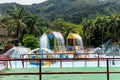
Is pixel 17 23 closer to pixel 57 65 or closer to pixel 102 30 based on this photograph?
pixel 102 30

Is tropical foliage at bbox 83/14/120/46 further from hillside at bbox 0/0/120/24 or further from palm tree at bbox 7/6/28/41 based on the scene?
hillside at bbox 0/0/120/24

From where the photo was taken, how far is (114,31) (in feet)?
220

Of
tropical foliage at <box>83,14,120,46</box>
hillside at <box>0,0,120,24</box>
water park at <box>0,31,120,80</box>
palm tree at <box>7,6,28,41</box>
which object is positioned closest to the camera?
water park at <box>0,31,120,80</box>

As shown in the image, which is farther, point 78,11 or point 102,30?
point 78,11

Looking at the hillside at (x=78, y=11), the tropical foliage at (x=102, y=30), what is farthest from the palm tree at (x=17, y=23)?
the hillside at (x=78, y=11)

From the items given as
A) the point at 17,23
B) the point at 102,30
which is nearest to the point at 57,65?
the point at 17,23

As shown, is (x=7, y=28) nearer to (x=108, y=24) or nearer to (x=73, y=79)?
(x=108, y=24)

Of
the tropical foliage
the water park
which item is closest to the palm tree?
the tropical foliage

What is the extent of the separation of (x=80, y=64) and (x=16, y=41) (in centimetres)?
3717

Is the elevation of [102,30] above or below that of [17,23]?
below

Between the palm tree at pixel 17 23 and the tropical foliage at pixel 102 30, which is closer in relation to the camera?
the palm tree at pixel 17 23

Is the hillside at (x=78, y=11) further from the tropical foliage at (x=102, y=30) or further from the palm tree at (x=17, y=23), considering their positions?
the palm tree at (x=17, y=23)

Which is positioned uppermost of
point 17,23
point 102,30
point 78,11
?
point 78,11

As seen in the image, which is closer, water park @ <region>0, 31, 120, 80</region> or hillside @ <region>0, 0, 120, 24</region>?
water park @ <region>0, 31, 120, 80</region>
